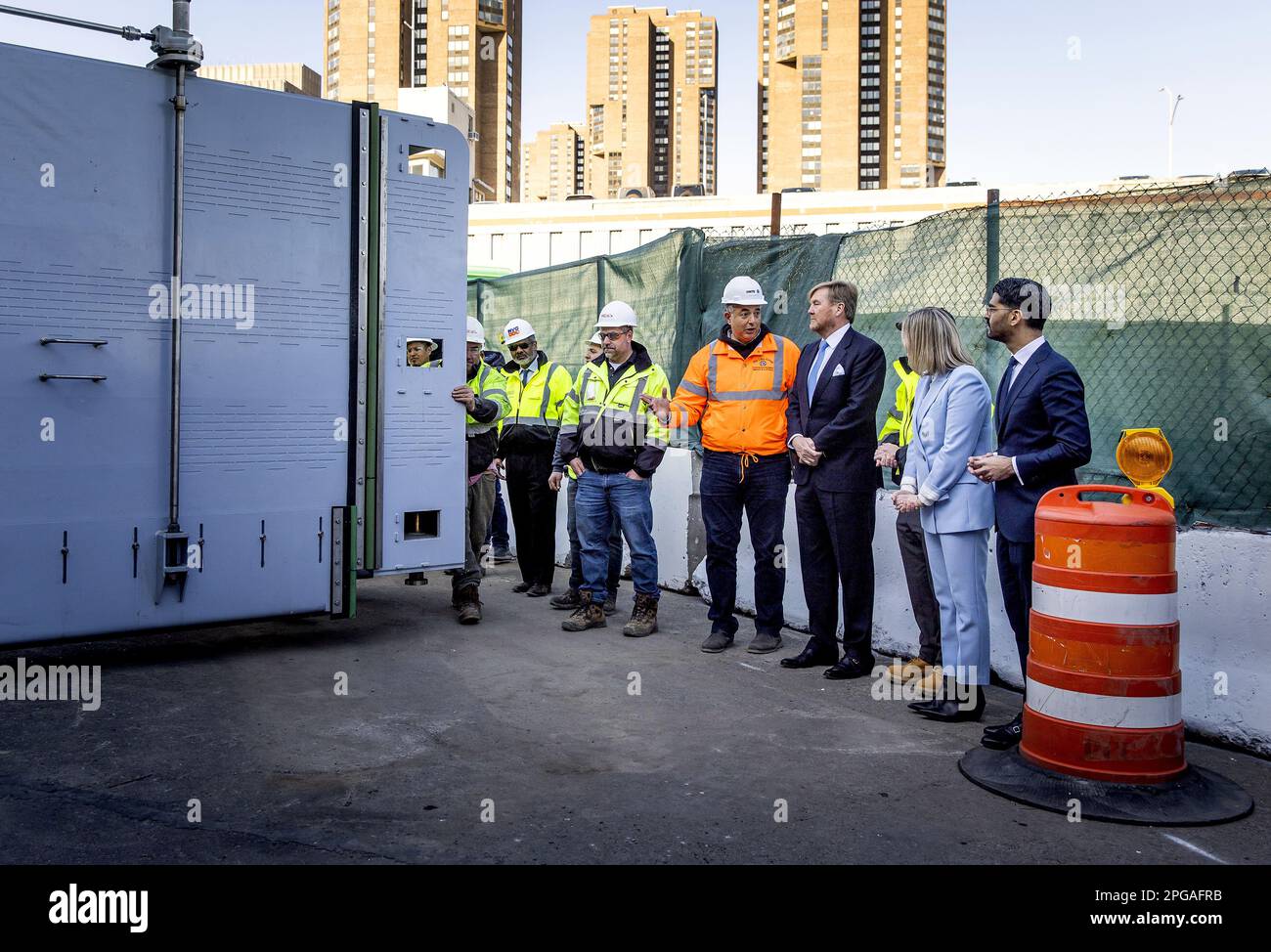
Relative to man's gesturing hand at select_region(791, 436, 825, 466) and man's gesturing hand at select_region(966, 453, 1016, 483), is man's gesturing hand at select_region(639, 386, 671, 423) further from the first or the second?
man's gesturing hand at select_region(966, 453, 1016, 483)

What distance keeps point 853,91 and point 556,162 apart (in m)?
97.0

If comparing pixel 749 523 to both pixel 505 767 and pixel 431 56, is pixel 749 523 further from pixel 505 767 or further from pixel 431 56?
pixel 431 56

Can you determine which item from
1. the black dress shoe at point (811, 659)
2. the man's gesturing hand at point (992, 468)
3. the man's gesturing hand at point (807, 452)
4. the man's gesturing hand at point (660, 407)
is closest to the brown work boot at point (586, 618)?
the man's gesturing hand at point (660, 407)

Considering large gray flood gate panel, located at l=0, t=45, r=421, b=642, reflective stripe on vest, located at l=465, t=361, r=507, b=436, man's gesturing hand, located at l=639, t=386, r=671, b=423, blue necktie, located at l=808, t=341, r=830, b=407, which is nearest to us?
large gray flood gate panel, located at l=0, t=45, r=421, b=642

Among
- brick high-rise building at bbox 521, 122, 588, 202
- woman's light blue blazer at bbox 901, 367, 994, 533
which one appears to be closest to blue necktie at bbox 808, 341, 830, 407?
woman's light blue blazer at bbox 901, 367, 994, 533

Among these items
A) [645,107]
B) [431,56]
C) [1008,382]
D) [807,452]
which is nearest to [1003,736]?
[1008,382]

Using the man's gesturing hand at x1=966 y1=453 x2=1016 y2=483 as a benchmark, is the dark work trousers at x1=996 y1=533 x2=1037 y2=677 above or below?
below

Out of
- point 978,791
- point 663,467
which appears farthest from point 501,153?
point 978,791

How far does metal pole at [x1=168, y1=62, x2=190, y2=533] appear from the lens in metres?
6.22

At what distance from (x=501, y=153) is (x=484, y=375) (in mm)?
90363

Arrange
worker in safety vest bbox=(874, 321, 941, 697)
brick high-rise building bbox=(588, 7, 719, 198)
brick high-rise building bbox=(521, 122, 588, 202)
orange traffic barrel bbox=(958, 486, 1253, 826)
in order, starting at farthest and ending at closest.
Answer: brick high-rise building bbox=(521, 122, 588, 202), brick high-rise building bbox=(588, 7, 719, 198), worker in safety vest bbox=(874, 321, 941, 697), orange traffic barrel bbox=(958, 486, 1253, 826)

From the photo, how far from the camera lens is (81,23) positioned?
603 centimetres

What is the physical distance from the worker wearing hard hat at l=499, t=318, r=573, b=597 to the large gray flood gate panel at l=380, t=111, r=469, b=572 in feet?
5.51

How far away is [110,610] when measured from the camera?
6.15 meters
